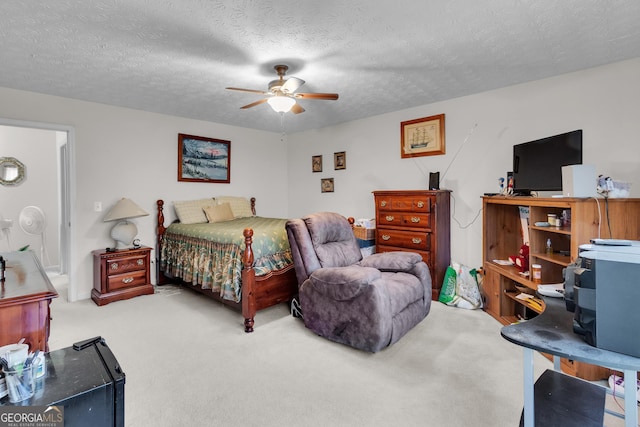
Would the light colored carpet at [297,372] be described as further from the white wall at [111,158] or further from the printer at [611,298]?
the white wall at [111,158]

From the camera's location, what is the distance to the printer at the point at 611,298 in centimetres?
99

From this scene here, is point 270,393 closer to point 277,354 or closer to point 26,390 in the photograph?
point 277,354

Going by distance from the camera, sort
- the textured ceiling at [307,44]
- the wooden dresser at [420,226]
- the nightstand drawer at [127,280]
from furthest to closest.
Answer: the nightstand drawer at [127,280]
the wooden dresser at [420,226]
the textured ceiling at [307,44]

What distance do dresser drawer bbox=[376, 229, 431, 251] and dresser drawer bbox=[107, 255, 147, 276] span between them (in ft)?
9.79

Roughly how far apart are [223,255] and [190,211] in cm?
161

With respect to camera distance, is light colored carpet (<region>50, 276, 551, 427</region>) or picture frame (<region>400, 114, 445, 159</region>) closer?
light colored carpet (<region>50, 276, 551, 427</region>)

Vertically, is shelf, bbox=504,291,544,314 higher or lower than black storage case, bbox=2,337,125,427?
lower

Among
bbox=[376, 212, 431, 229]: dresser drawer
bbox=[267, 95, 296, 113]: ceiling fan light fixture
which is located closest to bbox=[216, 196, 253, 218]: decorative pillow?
bbox=[376, 212, 431, 229]: dresser drawer

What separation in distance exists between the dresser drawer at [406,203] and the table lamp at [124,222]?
9.74 feet

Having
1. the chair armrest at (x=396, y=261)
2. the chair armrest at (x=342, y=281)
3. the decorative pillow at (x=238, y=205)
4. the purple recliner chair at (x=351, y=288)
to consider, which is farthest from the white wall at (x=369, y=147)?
the chair armrest at (x=342, y=281)

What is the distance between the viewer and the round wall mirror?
4812 millimetres

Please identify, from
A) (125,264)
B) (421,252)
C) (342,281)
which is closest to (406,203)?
(421,252)

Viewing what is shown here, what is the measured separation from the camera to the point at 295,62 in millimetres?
2732

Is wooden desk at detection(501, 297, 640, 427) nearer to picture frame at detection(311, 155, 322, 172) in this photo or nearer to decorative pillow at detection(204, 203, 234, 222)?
decorative pillow at detection(204, 203, 234, 222)
